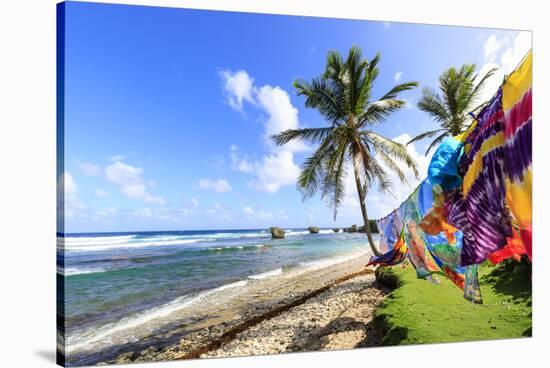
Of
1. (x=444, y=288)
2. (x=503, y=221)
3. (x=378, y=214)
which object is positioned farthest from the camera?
(x=378, y=214)

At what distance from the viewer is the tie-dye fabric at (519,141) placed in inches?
136

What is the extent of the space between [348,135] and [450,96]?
131 centimetres

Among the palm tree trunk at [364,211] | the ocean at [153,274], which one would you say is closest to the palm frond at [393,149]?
the palm tree trunk at [364,211]

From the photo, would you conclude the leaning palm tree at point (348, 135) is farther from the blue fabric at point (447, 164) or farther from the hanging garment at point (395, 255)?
the blue fabric at point (447, 164)

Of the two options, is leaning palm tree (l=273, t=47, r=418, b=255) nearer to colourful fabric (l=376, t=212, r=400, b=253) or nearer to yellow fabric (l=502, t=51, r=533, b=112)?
colourful fabric (l=376, t=212, r=400, b=253)

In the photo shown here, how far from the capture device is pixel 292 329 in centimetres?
452

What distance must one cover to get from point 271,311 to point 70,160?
8.73 feet

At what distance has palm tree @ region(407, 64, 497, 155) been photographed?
487cm

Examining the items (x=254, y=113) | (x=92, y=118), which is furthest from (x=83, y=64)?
(x=254, y=113)

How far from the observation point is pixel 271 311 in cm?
488

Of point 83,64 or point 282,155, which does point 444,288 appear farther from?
point 83,64

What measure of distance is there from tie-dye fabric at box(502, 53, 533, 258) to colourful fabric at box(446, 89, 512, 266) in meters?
0.07

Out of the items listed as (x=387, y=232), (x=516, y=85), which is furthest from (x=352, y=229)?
(x=516, y=85)

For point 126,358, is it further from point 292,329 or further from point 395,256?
point 395,256
